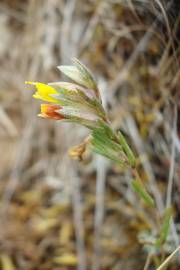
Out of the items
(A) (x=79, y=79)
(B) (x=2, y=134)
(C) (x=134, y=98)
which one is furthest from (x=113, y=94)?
(A) (x=79, y=79)

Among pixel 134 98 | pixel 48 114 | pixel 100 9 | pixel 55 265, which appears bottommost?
pixel 55 265

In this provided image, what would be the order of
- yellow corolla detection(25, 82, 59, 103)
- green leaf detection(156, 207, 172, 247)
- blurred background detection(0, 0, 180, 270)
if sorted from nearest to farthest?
yellow corolla detection(25, 82, 59, 103) < green leaf detection(156, 207, 172, 247) < blurred background detection(0, 0, 180, 270)

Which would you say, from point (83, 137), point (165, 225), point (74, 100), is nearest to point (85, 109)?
point (74, 100)

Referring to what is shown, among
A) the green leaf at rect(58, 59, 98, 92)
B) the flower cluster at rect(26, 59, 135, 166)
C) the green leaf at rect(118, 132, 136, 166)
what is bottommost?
the green leaf at rect(118, 132, 136, 166)

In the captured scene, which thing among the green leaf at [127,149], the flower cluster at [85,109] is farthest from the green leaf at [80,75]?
the green leaf at [127,149]

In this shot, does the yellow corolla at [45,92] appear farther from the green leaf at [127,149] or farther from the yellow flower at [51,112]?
the green leaf at [127,149]

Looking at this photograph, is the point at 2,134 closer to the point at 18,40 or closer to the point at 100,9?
the point at 18,40

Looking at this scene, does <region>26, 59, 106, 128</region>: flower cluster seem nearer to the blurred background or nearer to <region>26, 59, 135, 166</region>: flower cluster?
<region>26, 59, 135, 166</region>: flower cluster

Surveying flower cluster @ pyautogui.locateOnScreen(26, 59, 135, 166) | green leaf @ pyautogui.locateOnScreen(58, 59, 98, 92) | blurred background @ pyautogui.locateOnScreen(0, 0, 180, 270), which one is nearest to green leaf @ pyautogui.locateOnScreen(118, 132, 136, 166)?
flower cluster @ pyautogui.locateOnScreen(26, 59, 135, 166)
